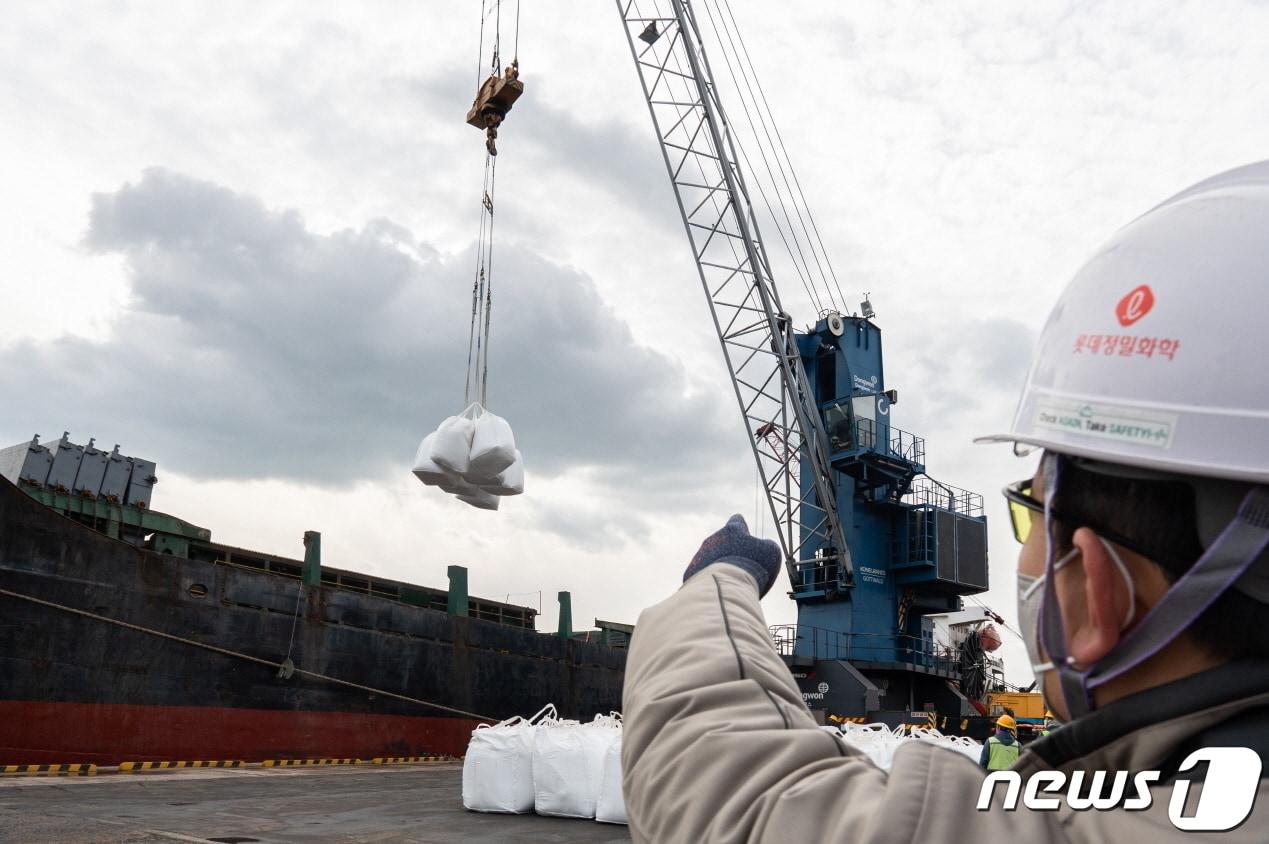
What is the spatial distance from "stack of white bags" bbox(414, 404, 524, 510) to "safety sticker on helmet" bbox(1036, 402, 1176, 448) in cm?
697

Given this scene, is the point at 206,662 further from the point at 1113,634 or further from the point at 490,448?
the point at 1113,634

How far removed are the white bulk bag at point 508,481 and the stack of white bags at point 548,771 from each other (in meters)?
2.18

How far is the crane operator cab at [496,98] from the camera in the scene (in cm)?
1432

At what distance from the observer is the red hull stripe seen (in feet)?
41.9

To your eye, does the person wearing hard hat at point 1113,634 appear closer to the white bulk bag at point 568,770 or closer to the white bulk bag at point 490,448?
the white bulk bag at point 490,448

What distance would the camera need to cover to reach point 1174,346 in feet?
2.63

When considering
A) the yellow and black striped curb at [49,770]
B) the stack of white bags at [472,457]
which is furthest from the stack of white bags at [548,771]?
the yellow and black striped curb at [49,770]

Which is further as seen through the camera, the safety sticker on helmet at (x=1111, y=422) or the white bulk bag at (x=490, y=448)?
the white bulk bag at (x=490, y=448)

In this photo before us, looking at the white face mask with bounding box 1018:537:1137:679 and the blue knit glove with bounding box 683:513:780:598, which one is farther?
the blue knit glove with bounding box 683:513:780:598

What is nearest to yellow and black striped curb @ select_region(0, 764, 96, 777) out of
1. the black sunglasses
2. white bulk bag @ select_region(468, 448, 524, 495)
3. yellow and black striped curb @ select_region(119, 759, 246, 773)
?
yellow and black striped curb @ select_region(119, 759, 246, 773)

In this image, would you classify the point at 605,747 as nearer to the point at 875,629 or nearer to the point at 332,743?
the point at 332,743

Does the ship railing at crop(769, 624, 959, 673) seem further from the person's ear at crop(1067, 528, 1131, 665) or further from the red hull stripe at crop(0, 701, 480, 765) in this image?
the person's ear at crop(1067, 528, 1131, 665)

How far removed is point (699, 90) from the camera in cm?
2197

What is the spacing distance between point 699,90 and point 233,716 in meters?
16.3
